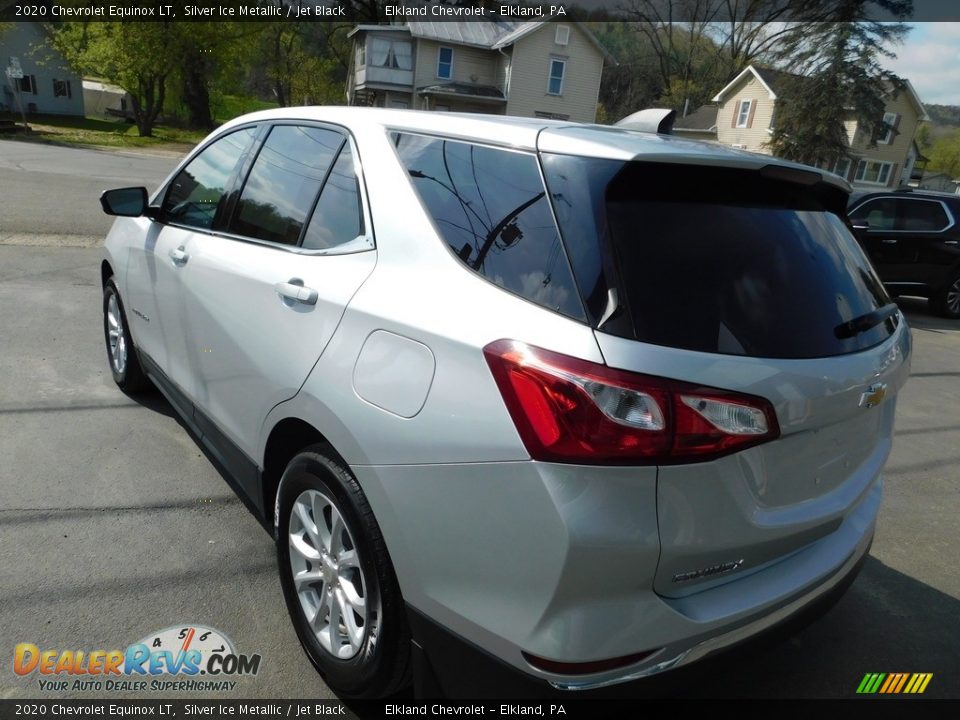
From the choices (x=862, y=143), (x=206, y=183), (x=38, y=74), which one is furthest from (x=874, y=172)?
(x=38, y=74)

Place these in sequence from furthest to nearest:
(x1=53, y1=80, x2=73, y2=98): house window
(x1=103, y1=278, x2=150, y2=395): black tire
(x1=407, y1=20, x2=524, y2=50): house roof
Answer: (x1=53, y1=80, x2=73, y2=98): house window, (x1=407, y1=20, x2=524, y2=50): house roof, (x1=103, y1=278, x2=150, y2=395): black tire

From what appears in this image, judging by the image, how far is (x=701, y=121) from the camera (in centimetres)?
5041

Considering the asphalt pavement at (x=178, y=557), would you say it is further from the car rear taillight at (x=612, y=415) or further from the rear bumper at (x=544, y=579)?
the car rear taillight at (x=612, y=415)

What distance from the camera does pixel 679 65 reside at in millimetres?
59500

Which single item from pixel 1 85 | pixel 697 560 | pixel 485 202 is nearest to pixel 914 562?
pixel 697 560

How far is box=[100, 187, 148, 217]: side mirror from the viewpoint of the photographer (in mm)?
3699

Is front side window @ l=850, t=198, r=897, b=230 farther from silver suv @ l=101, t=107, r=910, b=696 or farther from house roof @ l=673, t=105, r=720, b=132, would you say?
house roof @ l=673, t=105, r=720, b=132

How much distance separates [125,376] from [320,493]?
2890mm

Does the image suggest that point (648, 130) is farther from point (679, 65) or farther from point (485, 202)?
point (679, 65)

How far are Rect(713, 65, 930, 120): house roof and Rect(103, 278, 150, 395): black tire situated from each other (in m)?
36.5

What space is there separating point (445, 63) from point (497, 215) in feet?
140

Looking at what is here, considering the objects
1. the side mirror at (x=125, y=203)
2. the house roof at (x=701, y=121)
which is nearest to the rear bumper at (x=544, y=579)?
the side mirror at (x=125, y=203)

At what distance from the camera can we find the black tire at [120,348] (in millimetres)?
4281

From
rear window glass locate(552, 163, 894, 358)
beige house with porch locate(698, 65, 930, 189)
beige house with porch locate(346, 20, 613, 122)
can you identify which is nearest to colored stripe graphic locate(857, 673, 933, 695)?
rear window glass locate(552, 163, 894, 358)
